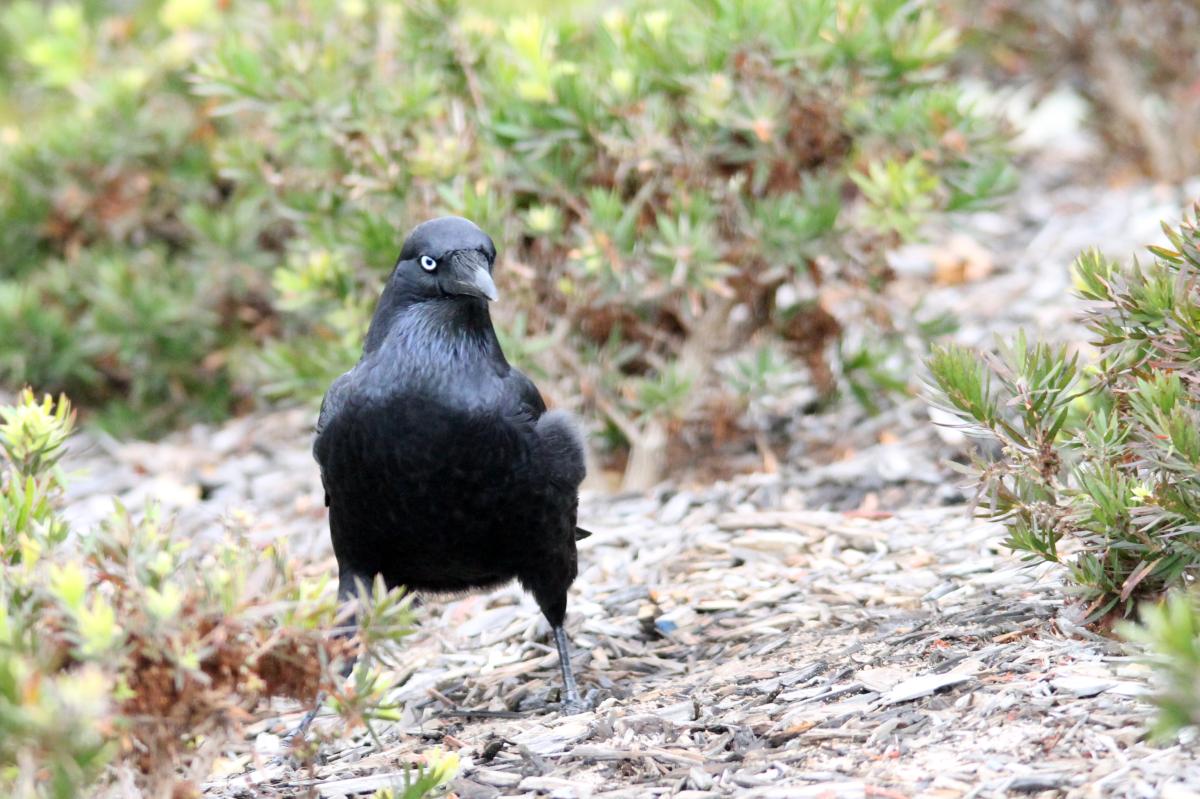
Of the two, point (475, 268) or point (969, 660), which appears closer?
point (969, 660)

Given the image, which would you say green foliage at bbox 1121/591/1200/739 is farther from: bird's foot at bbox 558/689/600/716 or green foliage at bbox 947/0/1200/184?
green foliage at bbox 947/0/1200/184

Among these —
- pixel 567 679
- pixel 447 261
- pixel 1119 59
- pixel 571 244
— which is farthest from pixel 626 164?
pixel 1119 59

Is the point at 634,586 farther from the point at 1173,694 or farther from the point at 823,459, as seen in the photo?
the point at 1173,694

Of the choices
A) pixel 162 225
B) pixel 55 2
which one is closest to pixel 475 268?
pixel 162 225

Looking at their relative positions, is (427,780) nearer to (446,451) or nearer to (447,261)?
(446,451)

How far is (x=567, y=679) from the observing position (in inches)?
154

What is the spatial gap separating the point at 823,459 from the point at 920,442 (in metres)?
0.38

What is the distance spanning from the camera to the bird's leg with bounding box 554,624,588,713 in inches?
147

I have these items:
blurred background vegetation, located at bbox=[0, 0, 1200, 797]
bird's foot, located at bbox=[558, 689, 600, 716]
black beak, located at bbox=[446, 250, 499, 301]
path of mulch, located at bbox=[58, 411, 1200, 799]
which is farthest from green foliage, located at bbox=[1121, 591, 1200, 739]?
black beak, located at bbox=[446, 250, 499, 301]

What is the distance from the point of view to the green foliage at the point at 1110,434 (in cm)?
288

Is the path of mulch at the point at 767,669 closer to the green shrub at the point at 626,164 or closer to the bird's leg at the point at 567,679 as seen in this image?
the bird's leg at the point at 567,679

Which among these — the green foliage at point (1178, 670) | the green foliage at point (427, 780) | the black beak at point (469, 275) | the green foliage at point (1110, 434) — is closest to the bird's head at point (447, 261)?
the black beak at point (469, 275)

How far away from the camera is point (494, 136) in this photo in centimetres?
496

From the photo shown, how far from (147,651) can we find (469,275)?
1.72 meters
